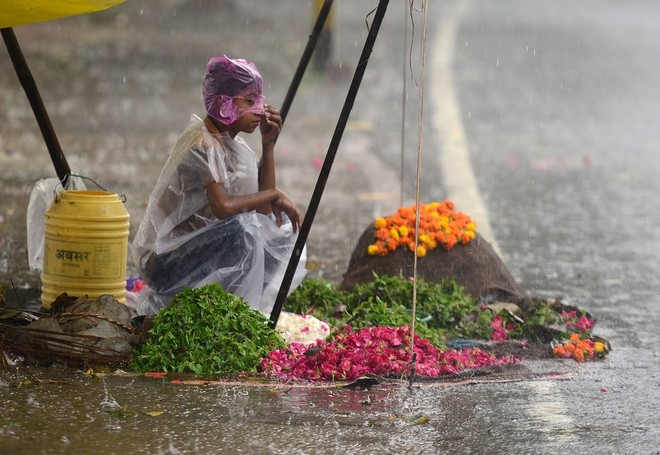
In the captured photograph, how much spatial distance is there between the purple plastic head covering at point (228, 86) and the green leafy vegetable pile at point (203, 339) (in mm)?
944

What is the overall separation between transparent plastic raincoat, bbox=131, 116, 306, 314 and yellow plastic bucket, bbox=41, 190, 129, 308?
20 cm

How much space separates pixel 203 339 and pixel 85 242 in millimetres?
888

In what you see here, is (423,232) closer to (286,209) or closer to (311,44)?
(286,209)

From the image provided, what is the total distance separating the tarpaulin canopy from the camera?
5.46 meters

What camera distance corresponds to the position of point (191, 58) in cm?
1892

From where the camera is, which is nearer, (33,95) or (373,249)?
(33,95)

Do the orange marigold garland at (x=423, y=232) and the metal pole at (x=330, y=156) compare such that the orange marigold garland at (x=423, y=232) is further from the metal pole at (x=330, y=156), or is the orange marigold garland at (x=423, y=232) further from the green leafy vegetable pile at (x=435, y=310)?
the metal pole at (x=330, y=156)

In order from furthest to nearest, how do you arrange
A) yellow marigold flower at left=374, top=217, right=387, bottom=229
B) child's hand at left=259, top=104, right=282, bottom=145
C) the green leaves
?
yellow marigold flower at left=374, top=217, right=387, bottom=229 → the green leaves → child's hand at left=259, top=104, right=282, bottom=145

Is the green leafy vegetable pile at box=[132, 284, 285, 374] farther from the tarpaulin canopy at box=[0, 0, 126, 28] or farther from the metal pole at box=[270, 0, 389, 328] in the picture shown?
the tarpaulin canopy at box=[0, 0, 126, 28]

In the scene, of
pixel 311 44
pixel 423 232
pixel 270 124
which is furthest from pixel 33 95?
pixel 423 232

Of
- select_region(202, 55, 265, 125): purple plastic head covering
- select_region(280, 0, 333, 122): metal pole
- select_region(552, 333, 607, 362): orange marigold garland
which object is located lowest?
select_region(552, 333, 607, 362): orange marigold garland

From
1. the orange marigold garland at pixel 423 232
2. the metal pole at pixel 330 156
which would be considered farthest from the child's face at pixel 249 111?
the orange marigold garland at pixel 423 232

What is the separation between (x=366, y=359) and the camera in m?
5.57

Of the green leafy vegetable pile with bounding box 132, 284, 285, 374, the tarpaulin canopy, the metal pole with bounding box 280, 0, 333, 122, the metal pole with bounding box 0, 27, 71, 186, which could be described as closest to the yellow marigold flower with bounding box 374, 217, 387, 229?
the metal pole with bounding box 280, 0, 333, 122
